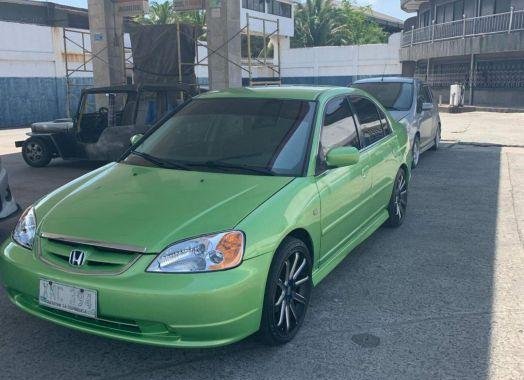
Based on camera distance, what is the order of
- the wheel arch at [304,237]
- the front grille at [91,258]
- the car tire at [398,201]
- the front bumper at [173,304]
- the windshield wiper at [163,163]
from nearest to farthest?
the front bumper at [173,304]
the front grille at [91,258]
the wheel arch at [304,237]
the windshield wiper at [163,163]
the car tire at [398,201]

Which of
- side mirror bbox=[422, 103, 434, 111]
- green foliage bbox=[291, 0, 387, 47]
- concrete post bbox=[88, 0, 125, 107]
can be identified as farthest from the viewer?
green foliage bbox=[291, 0, 387, 47]

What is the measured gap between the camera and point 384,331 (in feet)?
12.0

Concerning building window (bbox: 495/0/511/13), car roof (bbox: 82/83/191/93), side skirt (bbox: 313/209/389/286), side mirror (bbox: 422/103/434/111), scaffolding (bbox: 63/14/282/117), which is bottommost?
side skirt (bbox: 313/209/389/286)

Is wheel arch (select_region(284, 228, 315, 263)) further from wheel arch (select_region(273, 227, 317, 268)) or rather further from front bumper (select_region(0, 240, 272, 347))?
front bumper (select_region(0, 240, 272, 347))

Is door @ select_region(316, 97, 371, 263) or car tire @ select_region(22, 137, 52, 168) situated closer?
door @ select_region(316, 97, 371, 263)

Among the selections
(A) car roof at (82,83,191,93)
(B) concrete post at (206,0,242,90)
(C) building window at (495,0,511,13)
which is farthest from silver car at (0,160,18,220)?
(C) building window at (495,0,511,13)

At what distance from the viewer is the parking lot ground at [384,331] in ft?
10.5

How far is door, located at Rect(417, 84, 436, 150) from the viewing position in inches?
395

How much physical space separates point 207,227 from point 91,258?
673mm

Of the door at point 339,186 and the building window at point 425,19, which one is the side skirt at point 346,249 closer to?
the door at point 339,186

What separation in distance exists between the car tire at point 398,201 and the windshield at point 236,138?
1.99 m

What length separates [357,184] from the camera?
4.50 m

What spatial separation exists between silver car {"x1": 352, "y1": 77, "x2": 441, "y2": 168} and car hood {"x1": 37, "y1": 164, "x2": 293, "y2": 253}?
6.08m

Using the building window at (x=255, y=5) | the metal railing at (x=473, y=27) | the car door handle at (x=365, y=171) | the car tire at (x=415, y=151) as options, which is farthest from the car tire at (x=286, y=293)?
the building window at (x=255, y=5)
